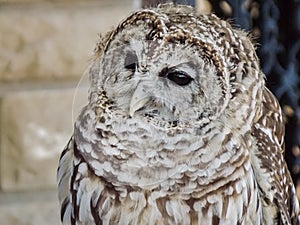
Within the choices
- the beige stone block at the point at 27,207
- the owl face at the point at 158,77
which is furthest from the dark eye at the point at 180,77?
the beige stone block at the point at 27,207

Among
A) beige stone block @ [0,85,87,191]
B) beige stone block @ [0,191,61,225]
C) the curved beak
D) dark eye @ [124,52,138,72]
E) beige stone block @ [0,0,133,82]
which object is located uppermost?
dark eye @ [124,52,138,72]

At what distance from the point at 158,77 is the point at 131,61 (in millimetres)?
26

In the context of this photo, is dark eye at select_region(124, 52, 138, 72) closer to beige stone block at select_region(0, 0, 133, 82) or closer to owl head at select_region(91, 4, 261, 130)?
owl head at select_region(91, 4, 261, 130)

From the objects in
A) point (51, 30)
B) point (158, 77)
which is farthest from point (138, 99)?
point (51, 30)

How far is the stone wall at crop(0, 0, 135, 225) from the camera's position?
4.69 ft

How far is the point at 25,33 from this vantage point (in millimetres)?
1431

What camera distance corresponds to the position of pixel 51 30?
56.4 inches

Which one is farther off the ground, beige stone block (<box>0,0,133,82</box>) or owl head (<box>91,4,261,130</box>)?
owl head (<box>91,4,261,130</box>)

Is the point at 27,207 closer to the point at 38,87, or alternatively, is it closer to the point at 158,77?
the point at 38,87

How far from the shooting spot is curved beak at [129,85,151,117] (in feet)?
2.24

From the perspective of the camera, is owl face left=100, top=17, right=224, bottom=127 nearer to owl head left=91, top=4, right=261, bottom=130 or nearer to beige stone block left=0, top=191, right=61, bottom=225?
owl head left=91, top=4, right=261, bottom=130

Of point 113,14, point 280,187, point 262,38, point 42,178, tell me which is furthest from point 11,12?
point 280,187

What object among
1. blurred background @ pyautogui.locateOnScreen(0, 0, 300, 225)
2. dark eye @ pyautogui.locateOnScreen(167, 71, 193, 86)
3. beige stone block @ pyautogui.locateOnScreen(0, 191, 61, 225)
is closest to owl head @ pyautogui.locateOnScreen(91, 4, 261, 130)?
dark eye @ pyautogui.locateOnScreen(167, 71, 193, 86)

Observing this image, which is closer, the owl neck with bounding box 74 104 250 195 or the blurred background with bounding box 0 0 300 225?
Answer: the owl neck with bounding box 74 104 250 195
